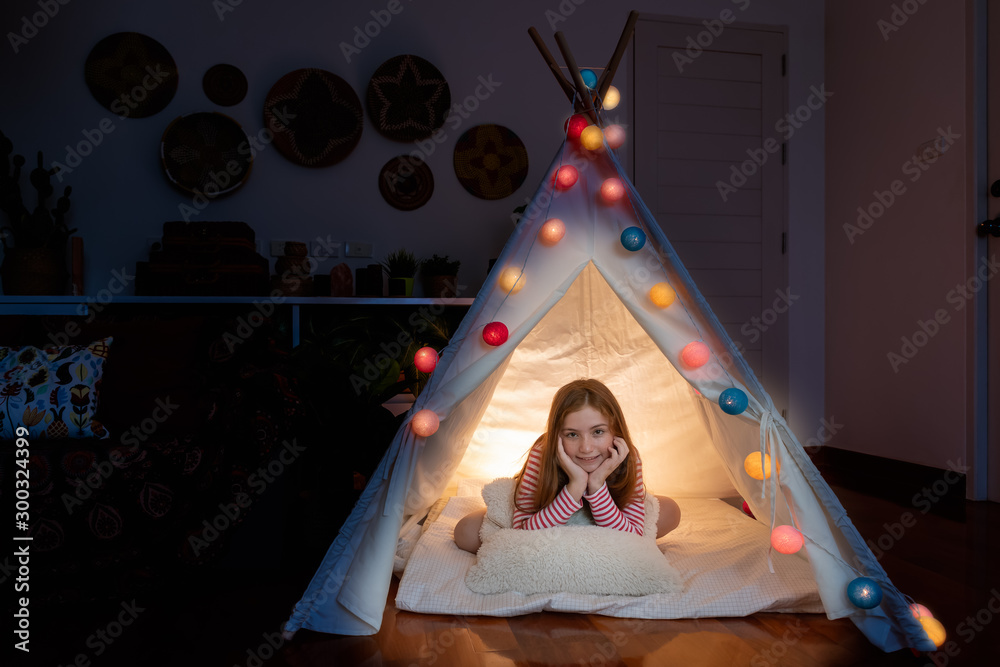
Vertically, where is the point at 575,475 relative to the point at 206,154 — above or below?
below

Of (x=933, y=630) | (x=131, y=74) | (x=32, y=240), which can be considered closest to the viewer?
(x=933, y=630)

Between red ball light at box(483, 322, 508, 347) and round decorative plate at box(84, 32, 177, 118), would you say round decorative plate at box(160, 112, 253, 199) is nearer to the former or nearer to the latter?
round decorative plate at box(84, 32, 177, 118)

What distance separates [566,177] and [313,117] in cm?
199

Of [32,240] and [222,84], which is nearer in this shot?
[32,240]

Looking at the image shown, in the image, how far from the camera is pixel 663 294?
1601 millimetres

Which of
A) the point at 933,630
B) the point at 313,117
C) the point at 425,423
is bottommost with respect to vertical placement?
the point at 933,630

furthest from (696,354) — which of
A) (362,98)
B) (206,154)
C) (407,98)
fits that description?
(206,154)

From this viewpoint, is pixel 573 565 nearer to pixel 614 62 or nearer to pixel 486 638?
pixel 486 638

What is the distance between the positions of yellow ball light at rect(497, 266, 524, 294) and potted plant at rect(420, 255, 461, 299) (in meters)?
1.48

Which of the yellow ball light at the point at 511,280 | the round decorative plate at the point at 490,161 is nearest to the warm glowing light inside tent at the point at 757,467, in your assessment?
the yellow ball light at the point at 511,280

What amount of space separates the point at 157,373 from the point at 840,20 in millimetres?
3850

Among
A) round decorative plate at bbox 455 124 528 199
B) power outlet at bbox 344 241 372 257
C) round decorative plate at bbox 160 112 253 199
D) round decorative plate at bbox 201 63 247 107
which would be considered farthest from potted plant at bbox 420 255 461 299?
round decorative plate at bbox 201 63 247 107

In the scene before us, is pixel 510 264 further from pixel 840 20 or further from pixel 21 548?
pixel 840 20

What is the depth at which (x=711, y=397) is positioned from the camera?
155cm
